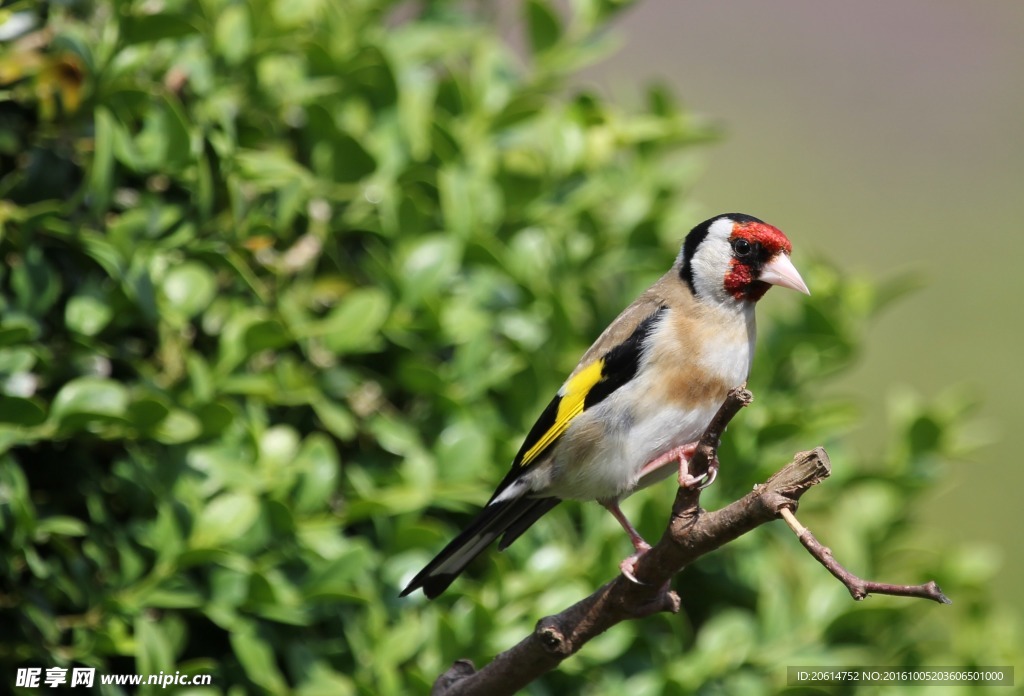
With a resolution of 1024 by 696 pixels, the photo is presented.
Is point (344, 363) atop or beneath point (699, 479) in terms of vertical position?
beneath

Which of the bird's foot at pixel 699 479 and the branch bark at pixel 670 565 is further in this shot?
the bird's foot at pixel 699 479

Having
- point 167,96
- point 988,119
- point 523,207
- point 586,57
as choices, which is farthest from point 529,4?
point 988,119

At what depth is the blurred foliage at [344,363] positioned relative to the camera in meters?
3.04

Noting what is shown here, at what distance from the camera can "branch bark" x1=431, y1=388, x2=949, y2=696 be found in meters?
2.36

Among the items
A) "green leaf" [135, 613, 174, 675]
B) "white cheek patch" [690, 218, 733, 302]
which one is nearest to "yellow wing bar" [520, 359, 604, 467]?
"white cheek patch" [690, 218, 733, 302]

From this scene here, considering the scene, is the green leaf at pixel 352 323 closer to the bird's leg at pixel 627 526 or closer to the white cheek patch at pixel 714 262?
the bird's leg at pixel 627 526

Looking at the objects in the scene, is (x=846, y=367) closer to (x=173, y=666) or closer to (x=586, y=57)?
(x=586, y=57)

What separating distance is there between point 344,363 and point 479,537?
2.29ft

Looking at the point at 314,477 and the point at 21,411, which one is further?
the point at 314,477

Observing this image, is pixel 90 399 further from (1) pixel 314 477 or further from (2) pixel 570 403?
(2) pixel 570 403

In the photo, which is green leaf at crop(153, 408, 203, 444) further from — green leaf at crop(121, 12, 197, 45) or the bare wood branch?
the bare wood branch

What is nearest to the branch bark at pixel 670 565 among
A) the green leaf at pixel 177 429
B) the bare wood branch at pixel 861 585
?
the bare wood branch at pixel 861 585

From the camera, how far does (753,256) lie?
3.52 meters

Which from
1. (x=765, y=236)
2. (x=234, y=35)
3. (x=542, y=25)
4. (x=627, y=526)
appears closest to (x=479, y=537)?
(x=627, y=526)
